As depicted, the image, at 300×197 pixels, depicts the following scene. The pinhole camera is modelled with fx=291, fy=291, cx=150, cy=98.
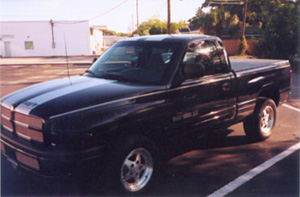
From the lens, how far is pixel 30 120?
303cm

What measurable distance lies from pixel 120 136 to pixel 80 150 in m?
0.49

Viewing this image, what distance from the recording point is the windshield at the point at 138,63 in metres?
3.86

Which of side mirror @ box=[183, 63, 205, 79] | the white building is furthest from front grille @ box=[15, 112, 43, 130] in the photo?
the white building

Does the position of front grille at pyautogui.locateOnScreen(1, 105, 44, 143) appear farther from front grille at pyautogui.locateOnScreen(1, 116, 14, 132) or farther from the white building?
the white building

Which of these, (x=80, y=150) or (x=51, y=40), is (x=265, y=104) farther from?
(x=51, y=40)

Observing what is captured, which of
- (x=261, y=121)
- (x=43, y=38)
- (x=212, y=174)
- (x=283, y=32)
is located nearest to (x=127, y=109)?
(x=212, y=174)

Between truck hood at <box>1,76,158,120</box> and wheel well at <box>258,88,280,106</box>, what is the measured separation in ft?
9.42

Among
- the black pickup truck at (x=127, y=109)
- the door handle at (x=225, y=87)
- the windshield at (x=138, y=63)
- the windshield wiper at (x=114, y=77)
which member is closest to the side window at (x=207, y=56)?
the black pickup truck at (x=127, y=109)

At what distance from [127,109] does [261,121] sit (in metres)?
Answer: 3.33

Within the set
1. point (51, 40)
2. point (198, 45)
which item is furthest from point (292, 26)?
point (51, 40)

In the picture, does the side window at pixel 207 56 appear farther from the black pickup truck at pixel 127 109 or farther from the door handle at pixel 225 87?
the door handle at pixel 225 87

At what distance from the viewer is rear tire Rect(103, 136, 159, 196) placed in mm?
3098

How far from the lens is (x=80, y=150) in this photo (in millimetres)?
2859

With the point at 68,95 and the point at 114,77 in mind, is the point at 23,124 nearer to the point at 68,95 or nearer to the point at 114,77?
the point at 68,95
